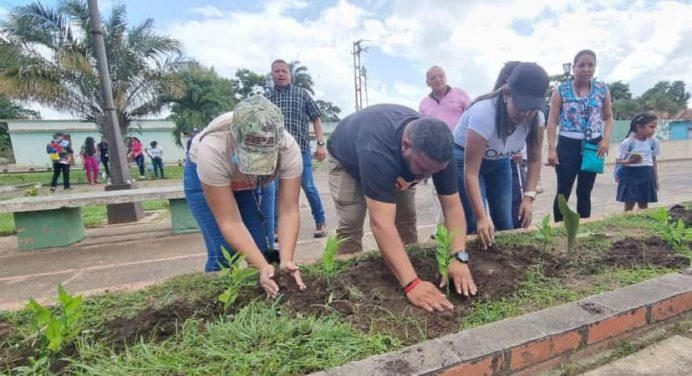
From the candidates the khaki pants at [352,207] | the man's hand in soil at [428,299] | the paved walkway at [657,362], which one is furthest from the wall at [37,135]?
the paved walkway at [657,362]

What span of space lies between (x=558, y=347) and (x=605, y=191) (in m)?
7.61

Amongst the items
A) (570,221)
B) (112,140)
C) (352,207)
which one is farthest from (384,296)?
(112,140)

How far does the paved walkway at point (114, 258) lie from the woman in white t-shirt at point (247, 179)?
1.39 ft

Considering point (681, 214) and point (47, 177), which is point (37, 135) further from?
point (681, 214)

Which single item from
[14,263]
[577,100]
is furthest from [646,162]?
[14,263]

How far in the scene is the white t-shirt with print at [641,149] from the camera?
4262 mm

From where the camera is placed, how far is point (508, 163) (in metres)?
2.98

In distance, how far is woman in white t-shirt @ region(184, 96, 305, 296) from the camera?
1.72 meters

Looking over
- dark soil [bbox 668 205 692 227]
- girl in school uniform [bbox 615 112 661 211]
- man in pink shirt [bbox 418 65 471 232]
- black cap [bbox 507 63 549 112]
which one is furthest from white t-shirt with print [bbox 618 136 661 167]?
black cap [bbox 507 63 549 112]

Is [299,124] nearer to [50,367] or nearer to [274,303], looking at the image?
[274,303]

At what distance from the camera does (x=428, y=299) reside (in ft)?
5.78

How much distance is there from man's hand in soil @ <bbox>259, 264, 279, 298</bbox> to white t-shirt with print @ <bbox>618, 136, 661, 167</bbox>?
4.33m

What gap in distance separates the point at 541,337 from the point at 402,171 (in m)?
0.95

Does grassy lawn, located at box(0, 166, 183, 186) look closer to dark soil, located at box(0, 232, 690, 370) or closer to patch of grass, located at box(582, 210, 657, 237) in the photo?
dark soil, located at box(0, 232, 690, 370)
